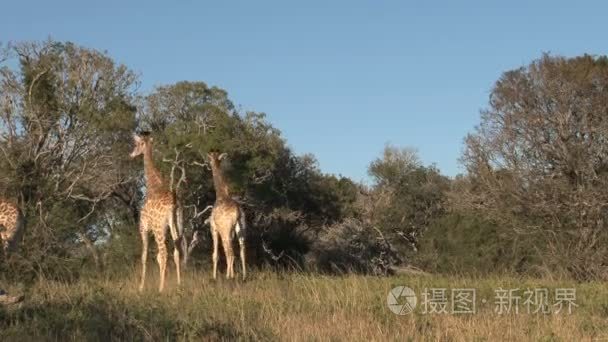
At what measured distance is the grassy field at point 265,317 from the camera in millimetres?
7141

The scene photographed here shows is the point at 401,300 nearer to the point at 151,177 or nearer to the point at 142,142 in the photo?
the point at 151,177

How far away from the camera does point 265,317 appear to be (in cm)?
819

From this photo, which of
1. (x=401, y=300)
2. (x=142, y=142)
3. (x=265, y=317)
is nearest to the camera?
(x=265, y=317)

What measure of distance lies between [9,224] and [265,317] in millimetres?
7026

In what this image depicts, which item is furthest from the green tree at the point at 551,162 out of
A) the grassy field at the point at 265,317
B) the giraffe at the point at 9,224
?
the giraffe at the point at 9,224

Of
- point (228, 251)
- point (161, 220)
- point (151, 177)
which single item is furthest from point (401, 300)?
point (151, 177)

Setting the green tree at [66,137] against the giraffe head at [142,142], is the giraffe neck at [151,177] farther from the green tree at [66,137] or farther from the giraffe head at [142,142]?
the green tree at [66,137]

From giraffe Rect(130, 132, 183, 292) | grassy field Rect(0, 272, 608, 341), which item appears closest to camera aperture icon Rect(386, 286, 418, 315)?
grassy field Rect(0, 272, 608, 341)

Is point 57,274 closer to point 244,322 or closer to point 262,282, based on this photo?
point 262,282

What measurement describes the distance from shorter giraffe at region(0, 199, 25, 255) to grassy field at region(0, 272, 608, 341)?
248cm

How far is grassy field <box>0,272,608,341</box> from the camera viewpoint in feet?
23.4

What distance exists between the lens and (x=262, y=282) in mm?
11953

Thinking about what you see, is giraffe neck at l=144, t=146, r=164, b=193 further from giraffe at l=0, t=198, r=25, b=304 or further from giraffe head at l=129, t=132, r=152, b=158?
giraffe at l=0, t=198, r=25, b=304

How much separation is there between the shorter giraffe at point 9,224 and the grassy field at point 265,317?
2.48 metres
